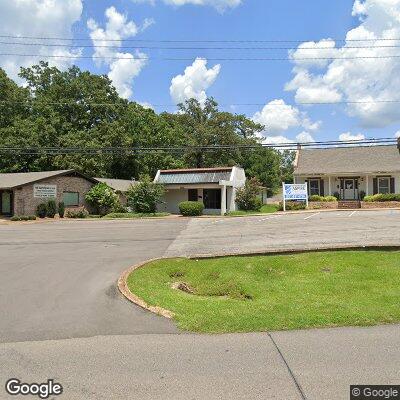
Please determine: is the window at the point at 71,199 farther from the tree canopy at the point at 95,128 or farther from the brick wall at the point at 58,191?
the tree canopy at the point at 95,128

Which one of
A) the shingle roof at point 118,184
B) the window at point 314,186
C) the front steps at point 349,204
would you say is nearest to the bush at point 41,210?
the shingle roof at point 118,184

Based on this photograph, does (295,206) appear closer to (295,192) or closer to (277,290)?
(295,192)

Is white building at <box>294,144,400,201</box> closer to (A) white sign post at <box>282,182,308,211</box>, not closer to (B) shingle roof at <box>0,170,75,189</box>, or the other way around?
(A) white sign post at <box>282,182,308,211</box>

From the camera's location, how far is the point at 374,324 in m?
7.00

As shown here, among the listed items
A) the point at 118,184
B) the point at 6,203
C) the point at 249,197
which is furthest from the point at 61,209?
the point at 249,197

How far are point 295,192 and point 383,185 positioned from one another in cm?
866

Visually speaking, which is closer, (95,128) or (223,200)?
(223,200)

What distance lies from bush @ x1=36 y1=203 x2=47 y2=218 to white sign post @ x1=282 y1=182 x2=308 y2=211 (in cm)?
1976

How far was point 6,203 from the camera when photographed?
3791 centimetres

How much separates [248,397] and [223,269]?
6667mm

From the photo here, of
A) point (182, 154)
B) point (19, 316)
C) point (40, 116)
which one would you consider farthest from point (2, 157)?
point (19, 316)

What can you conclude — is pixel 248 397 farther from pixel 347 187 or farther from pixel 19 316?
pixel 347 187
